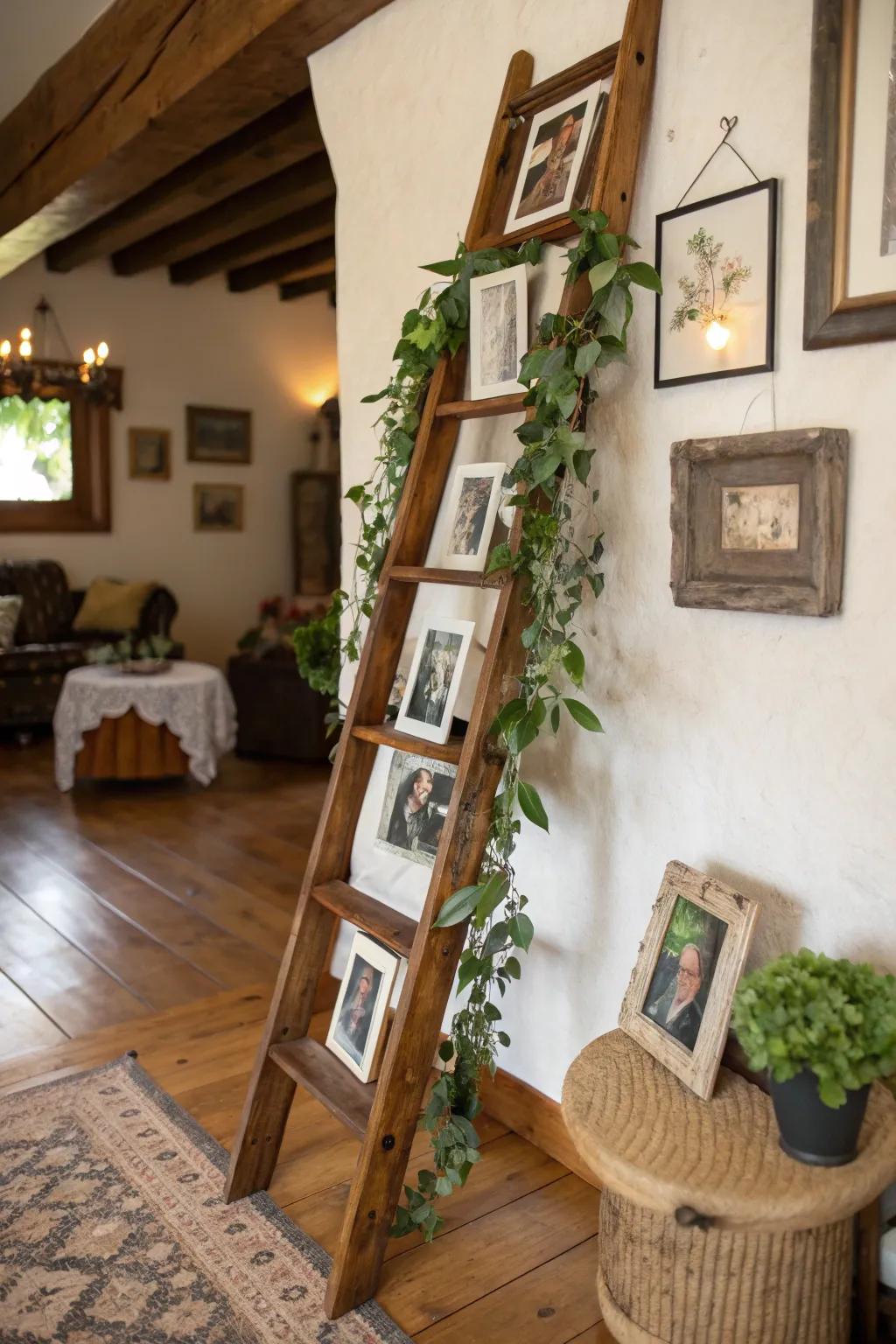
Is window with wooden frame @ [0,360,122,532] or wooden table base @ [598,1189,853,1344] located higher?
window with wooden frame @ [0,360,122,532]

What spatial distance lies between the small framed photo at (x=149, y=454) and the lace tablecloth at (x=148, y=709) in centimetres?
267

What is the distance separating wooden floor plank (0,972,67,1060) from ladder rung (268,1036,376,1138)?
0.99 meters

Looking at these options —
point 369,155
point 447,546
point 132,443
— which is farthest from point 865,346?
point 132,443

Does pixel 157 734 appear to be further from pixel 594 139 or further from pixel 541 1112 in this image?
pixel 594 139

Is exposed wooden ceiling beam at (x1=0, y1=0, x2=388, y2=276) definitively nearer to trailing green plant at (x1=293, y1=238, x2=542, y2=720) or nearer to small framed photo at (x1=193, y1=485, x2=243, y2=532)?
trailing green plant at (x1=293, y1=238, x2=542, y2=720)

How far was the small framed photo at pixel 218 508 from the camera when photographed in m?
8.05

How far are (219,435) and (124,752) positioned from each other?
11.4ft

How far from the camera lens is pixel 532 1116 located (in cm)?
238

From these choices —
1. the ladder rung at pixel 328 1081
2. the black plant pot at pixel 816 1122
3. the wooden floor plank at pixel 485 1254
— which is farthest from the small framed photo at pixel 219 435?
the black plant pot at pixel 816 1122

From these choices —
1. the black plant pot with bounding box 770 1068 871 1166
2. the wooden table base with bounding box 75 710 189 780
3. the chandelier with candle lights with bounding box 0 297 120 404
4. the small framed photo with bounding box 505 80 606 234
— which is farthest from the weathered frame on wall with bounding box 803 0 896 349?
the chandelier with candle lights with bounding box 0 297 120 404

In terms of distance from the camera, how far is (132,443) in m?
7.71

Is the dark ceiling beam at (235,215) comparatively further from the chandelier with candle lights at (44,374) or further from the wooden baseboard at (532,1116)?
the wooden baseboard at (532,1116)

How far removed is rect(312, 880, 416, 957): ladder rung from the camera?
1.99 meters

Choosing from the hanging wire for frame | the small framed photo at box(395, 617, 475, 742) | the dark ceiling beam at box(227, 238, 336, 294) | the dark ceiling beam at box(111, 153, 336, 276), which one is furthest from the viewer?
the dark ceiling beam at box(227, 238, 336, 294)
